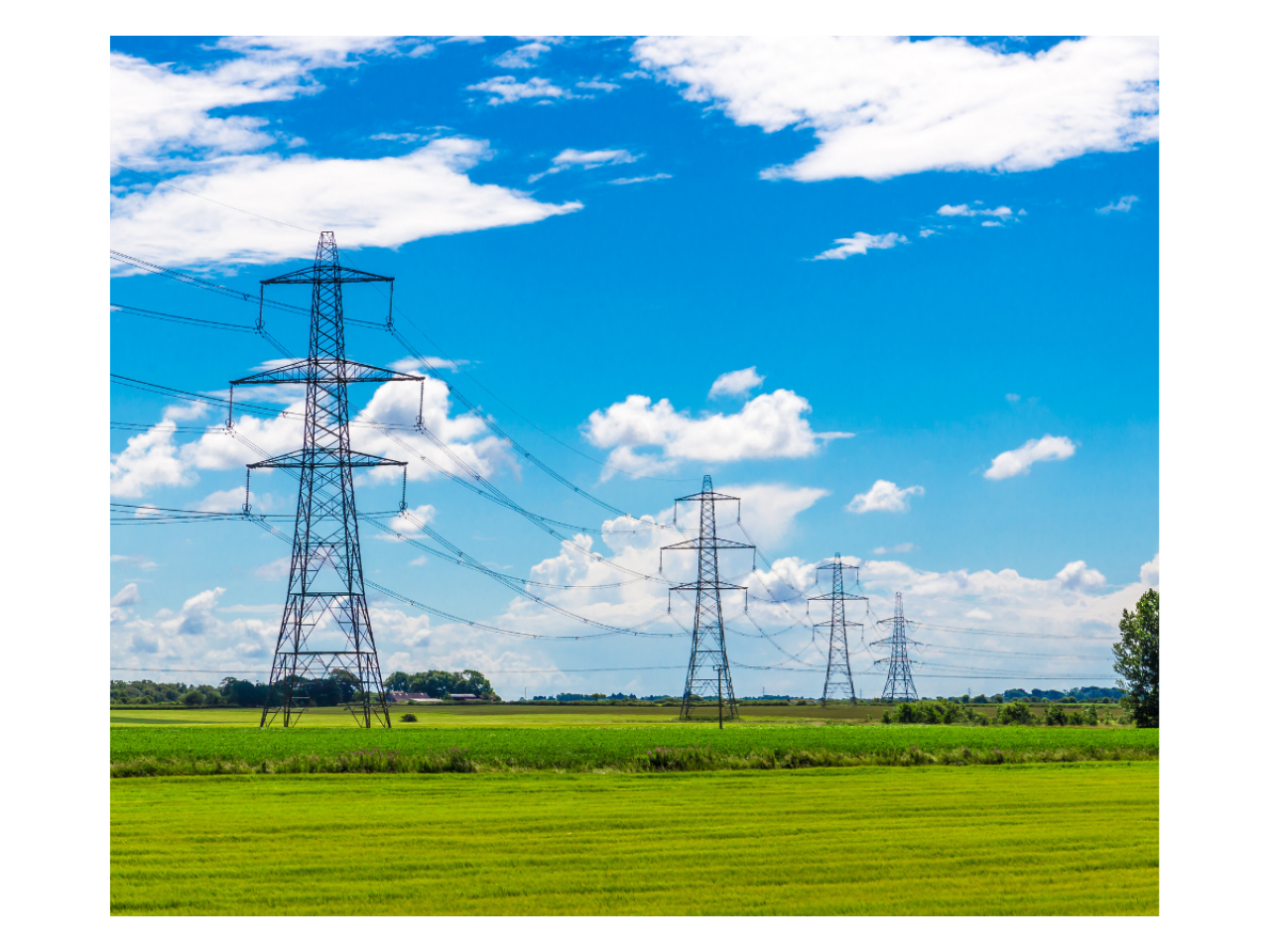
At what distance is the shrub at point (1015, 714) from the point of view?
370 feet

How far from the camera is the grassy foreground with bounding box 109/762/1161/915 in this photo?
17.6m

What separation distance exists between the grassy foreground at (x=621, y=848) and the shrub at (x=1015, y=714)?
79117 mm

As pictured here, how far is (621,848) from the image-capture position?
23.0 metres

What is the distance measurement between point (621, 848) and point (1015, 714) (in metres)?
104

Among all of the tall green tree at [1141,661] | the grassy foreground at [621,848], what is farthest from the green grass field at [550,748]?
the tall green tree at [1141,661]

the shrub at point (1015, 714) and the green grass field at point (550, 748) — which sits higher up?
the green grass field at point (550, 748)

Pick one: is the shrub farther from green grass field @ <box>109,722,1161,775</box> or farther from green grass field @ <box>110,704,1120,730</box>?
green grass field @ <box>109,722,1161,775</box>

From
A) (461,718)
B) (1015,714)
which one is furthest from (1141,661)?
(461,718)

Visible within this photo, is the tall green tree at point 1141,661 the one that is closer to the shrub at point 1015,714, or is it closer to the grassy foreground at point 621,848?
the shrub at point 1015,714

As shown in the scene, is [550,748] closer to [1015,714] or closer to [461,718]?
[461,718]
